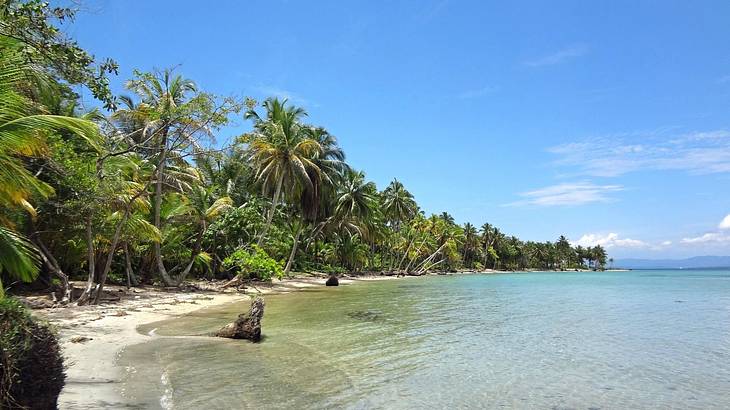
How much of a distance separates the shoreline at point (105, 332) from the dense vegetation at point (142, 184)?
1728 mm

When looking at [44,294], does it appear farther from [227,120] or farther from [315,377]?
[315,377]

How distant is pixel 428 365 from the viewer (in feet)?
32.3

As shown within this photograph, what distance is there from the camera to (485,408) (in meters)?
7.25

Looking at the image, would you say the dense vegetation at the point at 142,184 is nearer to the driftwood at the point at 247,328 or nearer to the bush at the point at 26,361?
the bush at the point at 26,361

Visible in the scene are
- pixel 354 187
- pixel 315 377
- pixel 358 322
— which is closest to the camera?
pixel 315 377

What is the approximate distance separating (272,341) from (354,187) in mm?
39871

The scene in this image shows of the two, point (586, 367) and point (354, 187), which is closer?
point (586, 367)

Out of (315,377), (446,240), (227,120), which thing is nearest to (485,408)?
(315,377)

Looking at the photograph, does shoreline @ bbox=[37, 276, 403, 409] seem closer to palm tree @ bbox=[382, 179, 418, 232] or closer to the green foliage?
the green foliage

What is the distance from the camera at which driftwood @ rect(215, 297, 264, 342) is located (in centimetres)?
1160

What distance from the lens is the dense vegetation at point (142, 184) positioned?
18.2 ft

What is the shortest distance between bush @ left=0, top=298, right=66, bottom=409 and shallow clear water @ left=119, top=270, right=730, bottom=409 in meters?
1.65

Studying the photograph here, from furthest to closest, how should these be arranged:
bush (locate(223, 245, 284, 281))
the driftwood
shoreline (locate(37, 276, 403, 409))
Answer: bush (locate(223, 245, 284, 281)), the driftwood, shoreline (locate(37, 276, 403, 409))

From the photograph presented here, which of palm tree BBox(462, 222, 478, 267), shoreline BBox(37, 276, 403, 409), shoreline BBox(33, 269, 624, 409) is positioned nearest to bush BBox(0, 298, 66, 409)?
shoreline BBox(37, 276, 403, 409)
